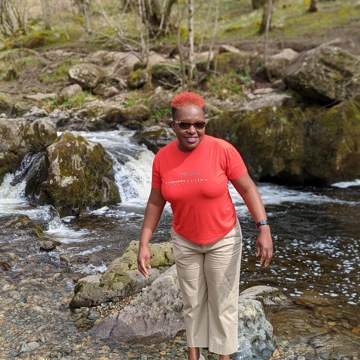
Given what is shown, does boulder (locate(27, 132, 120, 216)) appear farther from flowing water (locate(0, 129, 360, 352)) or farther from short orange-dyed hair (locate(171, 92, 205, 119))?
short orange-dyed hair (locate(171, 92, 205, 119))

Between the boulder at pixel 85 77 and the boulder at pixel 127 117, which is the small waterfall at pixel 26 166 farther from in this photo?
the boulder at pixel 85 77

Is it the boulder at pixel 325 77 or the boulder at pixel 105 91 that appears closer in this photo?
the boulder at pixel 325 77

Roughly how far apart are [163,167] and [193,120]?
39 cm

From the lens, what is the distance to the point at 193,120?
306cm

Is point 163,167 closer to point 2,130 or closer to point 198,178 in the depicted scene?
point 198,178

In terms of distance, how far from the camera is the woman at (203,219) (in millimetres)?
3049

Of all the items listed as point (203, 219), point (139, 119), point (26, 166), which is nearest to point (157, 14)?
point (139, 119)

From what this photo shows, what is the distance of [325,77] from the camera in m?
12.9

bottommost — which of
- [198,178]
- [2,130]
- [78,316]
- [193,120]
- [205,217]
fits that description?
[78,316]

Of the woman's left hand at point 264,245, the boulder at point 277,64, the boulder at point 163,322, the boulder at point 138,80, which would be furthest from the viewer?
the boulder at point 138,80

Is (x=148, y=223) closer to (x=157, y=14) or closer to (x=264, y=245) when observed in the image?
(x=264, y=245)

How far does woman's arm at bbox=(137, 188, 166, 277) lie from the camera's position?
340 centimetres

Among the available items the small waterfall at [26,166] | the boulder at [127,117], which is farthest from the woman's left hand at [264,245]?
the boulder at [127,117]

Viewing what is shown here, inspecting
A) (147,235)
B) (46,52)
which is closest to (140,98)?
(46,52)
